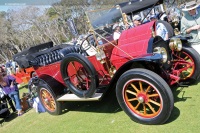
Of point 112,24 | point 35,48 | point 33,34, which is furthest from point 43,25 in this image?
point 112,24

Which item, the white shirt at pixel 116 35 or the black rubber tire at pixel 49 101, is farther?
the black rubber tire at pixel 49 101

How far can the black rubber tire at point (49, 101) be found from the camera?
4863mm

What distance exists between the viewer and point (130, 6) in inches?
434

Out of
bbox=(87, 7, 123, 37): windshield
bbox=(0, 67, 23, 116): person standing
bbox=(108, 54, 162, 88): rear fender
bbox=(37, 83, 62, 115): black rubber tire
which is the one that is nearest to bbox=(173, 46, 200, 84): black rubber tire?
bbox=(108, 54, 162, 88): rear fender

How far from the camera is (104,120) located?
411 centimetres

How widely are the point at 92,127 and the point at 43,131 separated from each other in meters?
1.15

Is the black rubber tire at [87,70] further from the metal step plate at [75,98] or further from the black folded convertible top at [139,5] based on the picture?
the black folded convertible top at [139,5]

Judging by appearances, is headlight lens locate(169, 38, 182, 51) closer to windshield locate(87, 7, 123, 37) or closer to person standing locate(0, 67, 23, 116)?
windshield locate(87, 7, 123, 37)

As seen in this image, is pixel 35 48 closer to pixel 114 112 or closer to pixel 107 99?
pixel 107 99

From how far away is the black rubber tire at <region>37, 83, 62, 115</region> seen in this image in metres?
4.86

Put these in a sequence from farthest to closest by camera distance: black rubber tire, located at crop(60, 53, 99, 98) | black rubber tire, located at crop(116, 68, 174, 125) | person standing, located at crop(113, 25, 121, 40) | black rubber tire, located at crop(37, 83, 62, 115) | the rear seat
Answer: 1. the rear seat
2. black rubber tire, located at crop(37, 83, 62, 115)
3. person standing, located at crop(113, 25, 121, 40)
4. black rubber tire, located at crop(60, 53, 99, 98)
5. black rubber tire, located at crop(116, 68, 174, 125)

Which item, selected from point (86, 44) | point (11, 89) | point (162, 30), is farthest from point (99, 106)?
point (11, 89)

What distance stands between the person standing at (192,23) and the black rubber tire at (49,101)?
3.16 m

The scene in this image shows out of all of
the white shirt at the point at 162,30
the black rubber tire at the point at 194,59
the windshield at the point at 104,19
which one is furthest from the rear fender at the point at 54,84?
the white shirt at the point at 162,30
